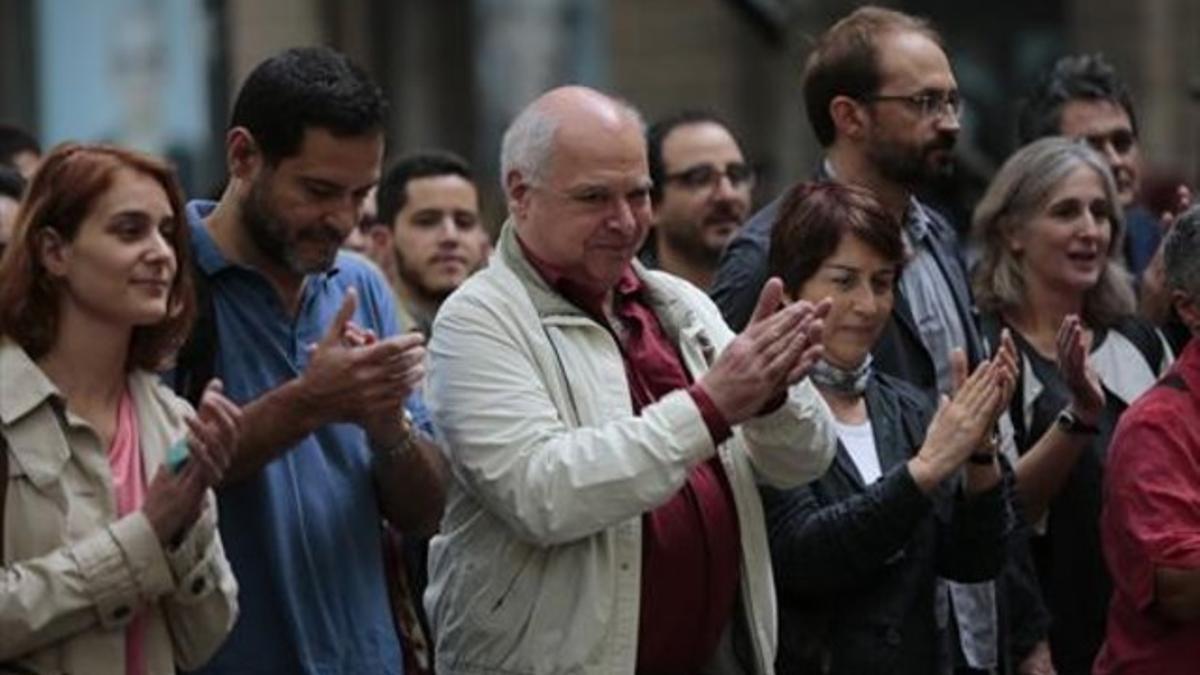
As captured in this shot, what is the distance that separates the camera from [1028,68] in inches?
890

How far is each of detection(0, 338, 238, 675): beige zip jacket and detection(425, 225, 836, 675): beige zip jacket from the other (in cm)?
63

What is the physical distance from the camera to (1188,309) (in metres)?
7.00

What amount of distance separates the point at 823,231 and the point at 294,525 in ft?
5.25

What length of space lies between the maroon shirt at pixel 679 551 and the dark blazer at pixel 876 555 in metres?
0.47

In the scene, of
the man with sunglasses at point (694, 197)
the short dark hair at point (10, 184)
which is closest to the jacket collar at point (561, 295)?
the short dark hair at point (10, 184)

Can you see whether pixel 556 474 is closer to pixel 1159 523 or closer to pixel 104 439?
pixel 104 439

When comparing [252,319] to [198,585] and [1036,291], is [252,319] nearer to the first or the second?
[198,585]

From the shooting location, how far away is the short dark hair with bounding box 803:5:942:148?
766 centimetres

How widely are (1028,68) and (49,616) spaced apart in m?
18.0

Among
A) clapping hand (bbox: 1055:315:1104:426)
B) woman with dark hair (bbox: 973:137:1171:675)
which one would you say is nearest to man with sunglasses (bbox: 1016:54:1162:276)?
woman with dark hair (bbox: 973:137:1171:675)

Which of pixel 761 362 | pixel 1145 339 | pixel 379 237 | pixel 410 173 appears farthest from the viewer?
pixel 379 237

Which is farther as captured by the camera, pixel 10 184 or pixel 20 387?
pixel 10 184

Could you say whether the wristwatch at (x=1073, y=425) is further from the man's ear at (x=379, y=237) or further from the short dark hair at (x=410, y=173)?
the man's ear at (x=379, y=237)

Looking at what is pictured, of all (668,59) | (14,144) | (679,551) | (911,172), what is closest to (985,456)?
(911,172)
